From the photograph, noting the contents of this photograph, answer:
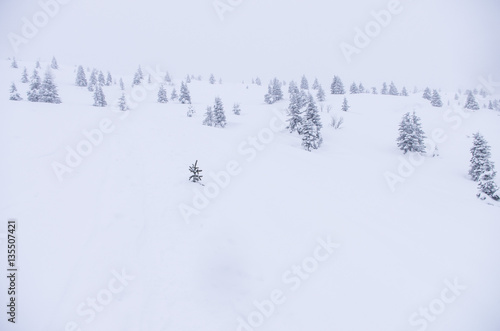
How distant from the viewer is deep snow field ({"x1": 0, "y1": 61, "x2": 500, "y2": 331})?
739 cm

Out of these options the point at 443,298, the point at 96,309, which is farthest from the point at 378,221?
the point at 96,309

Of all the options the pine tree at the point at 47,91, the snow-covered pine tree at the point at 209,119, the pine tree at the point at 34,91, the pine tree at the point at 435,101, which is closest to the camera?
the snow-covered pine tree at the point at 209,119

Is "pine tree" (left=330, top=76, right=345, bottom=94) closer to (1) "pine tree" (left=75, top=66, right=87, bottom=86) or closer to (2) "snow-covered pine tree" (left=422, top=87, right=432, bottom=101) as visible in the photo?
(2) "snow-covered pine tree" (left=422, top=87, right=432, bottom=101)

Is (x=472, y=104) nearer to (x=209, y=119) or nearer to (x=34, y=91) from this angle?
(x=209, y=119)

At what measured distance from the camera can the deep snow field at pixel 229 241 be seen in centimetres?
739

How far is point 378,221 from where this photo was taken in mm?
13039

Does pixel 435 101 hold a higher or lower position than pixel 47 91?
lower

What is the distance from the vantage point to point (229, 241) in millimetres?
10078

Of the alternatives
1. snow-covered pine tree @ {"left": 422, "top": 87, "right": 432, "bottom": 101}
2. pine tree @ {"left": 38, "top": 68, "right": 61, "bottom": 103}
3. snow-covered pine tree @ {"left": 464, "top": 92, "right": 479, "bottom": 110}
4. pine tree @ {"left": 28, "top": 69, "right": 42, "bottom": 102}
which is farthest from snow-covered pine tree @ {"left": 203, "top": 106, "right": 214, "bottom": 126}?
snow-covered pine tree @ {"left": 422, "top": 87, "right": 432, "bottom": 101}

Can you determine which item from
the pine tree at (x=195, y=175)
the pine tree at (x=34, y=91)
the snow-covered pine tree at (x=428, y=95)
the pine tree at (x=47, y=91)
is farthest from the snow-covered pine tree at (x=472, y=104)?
the pine tree at (x=34, y=91)

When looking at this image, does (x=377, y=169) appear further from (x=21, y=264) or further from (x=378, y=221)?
(x=21, y=264)

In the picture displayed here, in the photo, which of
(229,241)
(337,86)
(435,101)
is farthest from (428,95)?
(229,241)

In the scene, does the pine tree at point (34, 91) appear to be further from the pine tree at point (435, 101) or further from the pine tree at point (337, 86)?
the pine tree at point (435, 101)

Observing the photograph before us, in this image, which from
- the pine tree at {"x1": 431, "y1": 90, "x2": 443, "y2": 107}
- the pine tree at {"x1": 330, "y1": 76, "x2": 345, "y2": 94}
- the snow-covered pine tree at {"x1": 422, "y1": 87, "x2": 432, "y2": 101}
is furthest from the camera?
the pine tree at {"x1": 330, "y1": 76, "x2": 345, "y2": 94}
